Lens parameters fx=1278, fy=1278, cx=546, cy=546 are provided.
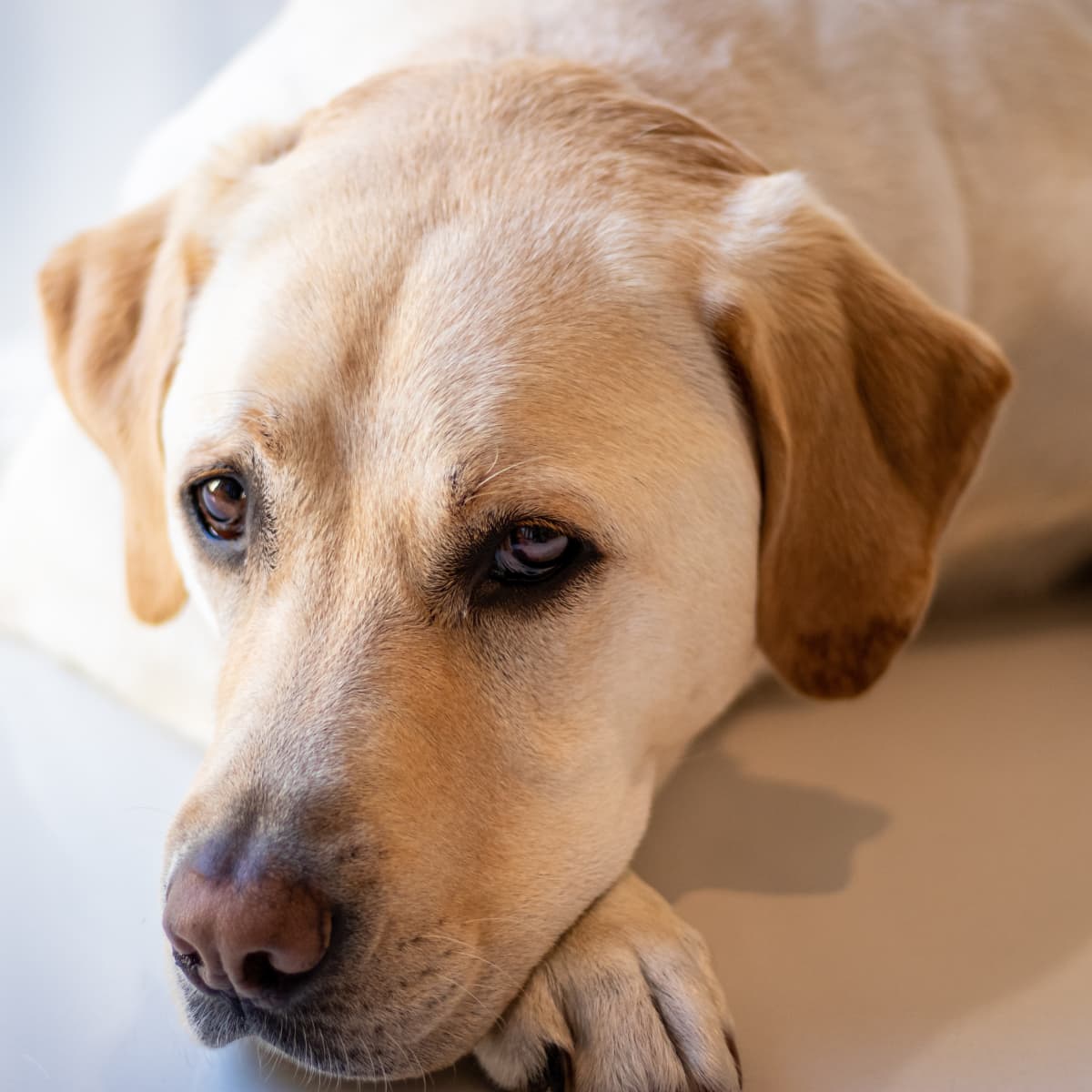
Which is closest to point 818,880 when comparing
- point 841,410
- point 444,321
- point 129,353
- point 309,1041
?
point 841,410

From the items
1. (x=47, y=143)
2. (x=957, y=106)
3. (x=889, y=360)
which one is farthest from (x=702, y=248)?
(x=47, y=143)

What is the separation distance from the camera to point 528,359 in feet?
4.45

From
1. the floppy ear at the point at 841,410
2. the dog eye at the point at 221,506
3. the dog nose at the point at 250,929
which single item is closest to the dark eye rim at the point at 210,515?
the dog eye at the point at 221,506

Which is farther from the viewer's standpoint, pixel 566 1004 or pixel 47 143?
pixel 47 143

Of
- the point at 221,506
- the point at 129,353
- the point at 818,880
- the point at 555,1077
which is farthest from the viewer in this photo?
the point at 129,353

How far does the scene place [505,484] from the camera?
132 cm

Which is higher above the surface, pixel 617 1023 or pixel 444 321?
pixel 444 321

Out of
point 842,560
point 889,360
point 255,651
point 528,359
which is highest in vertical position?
point 528,359

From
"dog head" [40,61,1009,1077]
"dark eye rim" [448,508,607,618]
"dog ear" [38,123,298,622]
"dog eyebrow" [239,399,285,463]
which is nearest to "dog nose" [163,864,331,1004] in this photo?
"dog head" [40,61,1009,1077]

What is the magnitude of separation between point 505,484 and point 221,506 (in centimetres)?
38

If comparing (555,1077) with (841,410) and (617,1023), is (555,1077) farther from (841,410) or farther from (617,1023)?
(841,410)

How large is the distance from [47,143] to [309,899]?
2.54m

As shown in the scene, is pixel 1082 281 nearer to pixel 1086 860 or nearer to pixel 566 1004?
pixel 1086 860

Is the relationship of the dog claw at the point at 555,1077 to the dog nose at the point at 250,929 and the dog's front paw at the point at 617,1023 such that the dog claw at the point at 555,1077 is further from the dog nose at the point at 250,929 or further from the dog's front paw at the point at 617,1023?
the dog nose at the point at 250,929
